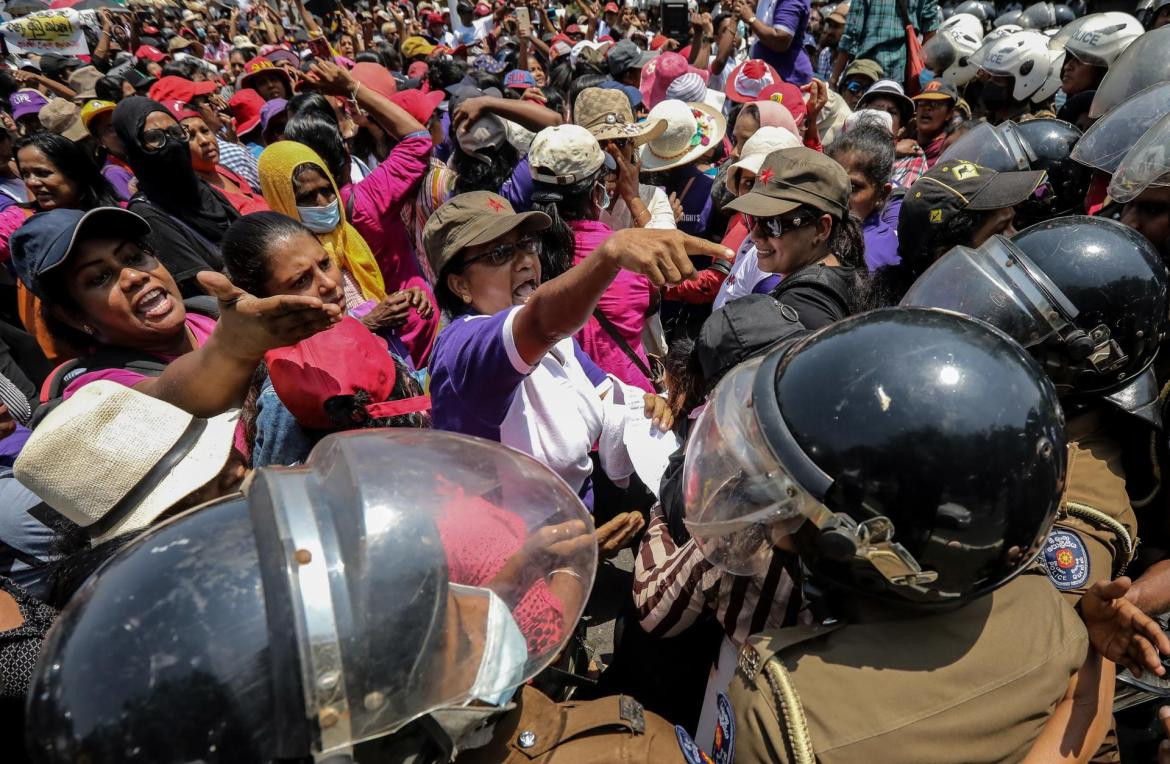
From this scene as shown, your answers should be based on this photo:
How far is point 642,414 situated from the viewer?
2.43m

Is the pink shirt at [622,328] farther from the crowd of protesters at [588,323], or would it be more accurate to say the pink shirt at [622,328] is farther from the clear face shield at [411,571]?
the clear face shield at [411,571]

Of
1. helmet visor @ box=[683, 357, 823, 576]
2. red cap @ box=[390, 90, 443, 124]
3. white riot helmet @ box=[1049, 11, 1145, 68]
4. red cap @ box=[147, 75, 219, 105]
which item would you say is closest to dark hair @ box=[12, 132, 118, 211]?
red cap @ box=[147, 75, 219, 105]

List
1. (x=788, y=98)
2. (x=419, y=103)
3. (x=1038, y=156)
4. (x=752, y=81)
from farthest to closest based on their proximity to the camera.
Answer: (x=752, y=81), (x=788, y=98), (x=419, y=103), (x=1038, y=156)

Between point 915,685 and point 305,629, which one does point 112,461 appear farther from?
point 915,685

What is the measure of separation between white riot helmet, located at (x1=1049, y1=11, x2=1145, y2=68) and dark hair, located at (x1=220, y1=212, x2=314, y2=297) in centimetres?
534

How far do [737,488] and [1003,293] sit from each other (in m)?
1.02

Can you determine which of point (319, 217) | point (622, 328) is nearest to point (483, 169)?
point (319, 217)

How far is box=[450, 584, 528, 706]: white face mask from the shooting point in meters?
0.96

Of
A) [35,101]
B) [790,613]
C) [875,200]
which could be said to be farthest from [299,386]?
[35,101]

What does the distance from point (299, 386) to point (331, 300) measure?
591 mm

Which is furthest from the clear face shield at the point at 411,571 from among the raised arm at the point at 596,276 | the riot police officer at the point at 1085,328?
the riot police officer at the point at 1085,328

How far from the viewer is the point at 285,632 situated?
2.45 feet

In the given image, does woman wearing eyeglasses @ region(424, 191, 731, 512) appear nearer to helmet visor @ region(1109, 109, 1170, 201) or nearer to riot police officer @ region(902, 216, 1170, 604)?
riot police officer @ region(902, 216, 1170, 604)

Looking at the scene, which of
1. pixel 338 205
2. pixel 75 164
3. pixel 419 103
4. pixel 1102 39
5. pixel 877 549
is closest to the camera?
pixel 877 549
